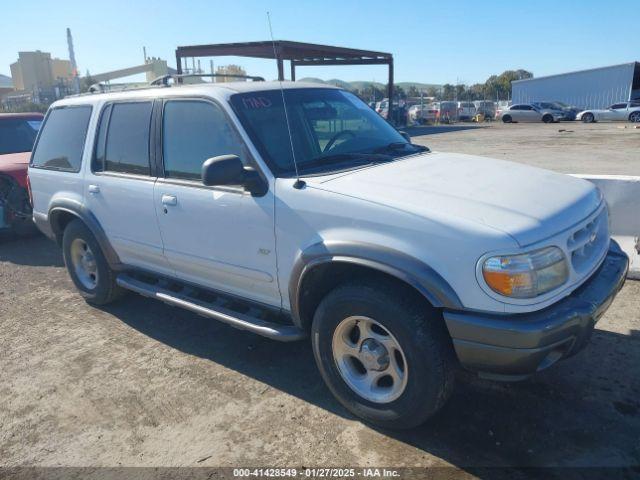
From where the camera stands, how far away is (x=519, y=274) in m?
2.49

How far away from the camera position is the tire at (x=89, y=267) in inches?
192

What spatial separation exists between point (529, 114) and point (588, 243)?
1440 inches

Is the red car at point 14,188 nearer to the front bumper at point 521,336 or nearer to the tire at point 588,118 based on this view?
the front bumper at point 521,336

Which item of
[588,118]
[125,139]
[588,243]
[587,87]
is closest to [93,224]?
[125,139]

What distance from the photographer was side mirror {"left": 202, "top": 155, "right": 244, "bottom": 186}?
307 cm

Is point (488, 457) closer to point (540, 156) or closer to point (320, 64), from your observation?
point (540, 156)

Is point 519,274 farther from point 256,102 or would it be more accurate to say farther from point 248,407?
point 256,102

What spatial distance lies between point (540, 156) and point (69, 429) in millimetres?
15281

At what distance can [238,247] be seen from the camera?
137 inches

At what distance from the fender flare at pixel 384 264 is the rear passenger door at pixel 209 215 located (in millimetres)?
335

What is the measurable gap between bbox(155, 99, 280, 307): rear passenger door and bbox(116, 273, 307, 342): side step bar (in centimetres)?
15

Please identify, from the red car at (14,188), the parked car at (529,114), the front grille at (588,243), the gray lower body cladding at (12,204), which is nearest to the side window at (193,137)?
the front grille at (588,243)

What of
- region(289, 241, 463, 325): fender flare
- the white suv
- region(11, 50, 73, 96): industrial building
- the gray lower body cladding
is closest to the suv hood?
the white suv

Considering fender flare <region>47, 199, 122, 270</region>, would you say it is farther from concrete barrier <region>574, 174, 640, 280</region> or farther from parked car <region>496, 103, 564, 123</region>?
parked car <region>496, 103, 564, 123</region>
